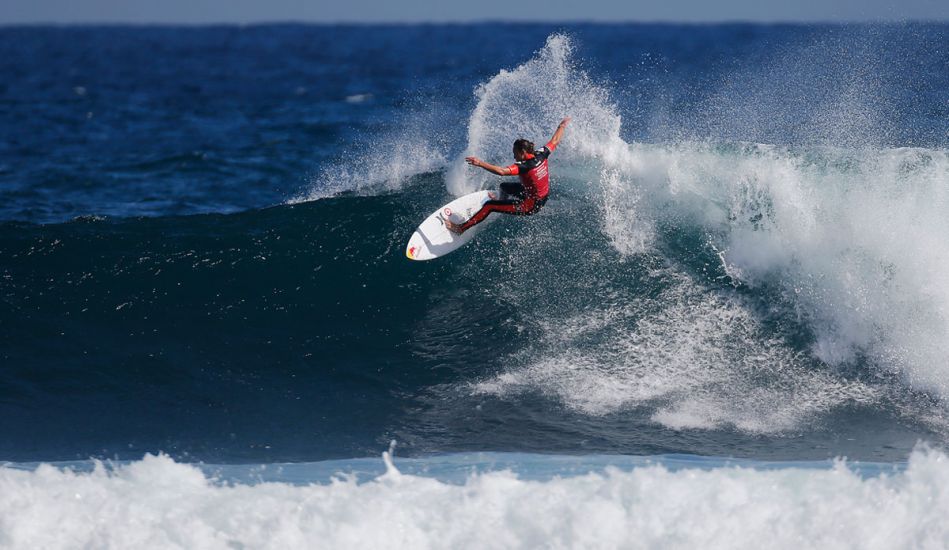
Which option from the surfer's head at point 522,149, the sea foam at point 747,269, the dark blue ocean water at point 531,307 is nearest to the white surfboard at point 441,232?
the dark blue ocean water at point 531,307

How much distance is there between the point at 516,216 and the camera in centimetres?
1202

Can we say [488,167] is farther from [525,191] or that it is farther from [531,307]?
[531,307]

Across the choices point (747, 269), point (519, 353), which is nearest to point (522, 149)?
point (519, 353)

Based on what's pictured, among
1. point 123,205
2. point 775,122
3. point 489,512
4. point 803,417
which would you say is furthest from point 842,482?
point 123,205

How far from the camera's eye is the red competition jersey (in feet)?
33.4

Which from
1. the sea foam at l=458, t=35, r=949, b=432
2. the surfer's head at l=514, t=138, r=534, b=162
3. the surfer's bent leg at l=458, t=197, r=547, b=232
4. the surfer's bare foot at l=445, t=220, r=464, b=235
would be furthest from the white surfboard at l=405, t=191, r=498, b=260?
the sea foam at l=458, t=35, r=949, b=432

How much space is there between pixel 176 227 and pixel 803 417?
8735 millimetres

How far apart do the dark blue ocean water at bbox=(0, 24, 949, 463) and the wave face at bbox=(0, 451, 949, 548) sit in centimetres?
116

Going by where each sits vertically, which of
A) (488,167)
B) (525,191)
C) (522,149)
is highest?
(522,149)

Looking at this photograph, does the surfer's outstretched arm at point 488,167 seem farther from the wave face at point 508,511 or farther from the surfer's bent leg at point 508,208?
the wave face at point 508,511

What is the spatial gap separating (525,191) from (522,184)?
9 centimetres

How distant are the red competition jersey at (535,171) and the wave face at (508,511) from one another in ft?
13.3

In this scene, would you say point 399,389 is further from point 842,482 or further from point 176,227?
point 176,227

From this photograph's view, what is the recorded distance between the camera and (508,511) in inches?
267
